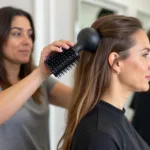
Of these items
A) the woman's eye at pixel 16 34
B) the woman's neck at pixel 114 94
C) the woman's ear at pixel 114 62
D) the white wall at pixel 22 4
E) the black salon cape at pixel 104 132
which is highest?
the white wall at pixel 22 4

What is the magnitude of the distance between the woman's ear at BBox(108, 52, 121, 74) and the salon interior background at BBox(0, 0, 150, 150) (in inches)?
26.8

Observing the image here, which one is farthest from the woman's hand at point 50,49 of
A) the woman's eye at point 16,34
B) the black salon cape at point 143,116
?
the black salon cape at point 143,116

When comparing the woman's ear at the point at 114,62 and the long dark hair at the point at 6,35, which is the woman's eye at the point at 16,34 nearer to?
the long dark hair at the point at 6,35

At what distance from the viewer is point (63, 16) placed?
1436 mm

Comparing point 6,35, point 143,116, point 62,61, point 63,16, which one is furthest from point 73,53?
→ point 63,16

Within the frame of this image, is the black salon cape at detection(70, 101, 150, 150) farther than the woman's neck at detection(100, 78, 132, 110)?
No

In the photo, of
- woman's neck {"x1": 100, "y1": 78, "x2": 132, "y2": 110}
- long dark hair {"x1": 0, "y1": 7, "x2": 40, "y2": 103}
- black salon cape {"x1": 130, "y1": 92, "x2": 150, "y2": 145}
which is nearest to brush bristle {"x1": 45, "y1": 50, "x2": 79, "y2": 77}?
woman's neck {"x1": 100, "y1": 78, "x2": 132, "y2": 110}

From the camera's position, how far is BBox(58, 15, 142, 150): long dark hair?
737 mm

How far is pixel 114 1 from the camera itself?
142 centimetres

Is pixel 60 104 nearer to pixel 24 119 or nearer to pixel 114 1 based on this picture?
pixel 24 119

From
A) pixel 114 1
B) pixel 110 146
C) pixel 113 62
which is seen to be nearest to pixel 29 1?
pixel 114 1

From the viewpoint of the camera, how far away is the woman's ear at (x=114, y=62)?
2.42ft

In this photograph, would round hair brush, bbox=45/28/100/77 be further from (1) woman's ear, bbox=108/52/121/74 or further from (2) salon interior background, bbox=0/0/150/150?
(2) salon interior background, bbox=0/0/150/150

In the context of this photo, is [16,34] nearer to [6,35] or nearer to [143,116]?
[6,35]
